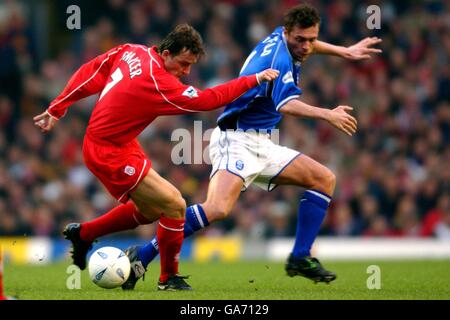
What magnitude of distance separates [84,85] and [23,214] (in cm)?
788

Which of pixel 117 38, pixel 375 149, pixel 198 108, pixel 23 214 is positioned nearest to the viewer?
pixel 198 108

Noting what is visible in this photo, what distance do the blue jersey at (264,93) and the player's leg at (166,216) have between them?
1.11 m

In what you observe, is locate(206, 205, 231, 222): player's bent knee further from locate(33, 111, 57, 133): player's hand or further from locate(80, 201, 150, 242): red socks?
locate(33, 111, 57, 133): player's hand

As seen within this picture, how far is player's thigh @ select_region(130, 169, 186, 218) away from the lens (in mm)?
7362

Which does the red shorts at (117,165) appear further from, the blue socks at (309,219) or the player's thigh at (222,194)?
the blue socks at (309,219)

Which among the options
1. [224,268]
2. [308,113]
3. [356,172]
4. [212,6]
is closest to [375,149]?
[356,172]

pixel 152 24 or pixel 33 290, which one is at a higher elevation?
pixel 152 24

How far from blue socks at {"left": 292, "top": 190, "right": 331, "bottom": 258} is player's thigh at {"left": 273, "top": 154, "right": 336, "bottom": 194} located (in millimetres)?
65

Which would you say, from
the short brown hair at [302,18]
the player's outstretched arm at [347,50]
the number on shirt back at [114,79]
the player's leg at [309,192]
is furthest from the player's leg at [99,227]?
the player's outstretched arm at [347,50]

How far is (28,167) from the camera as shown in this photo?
15.9 m

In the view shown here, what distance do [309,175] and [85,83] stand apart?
6.69ft

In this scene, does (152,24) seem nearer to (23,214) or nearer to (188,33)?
(23,214)

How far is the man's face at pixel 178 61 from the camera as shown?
7430mm

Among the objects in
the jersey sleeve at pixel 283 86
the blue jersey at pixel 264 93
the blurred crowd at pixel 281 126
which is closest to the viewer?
the jersey sleeve at pixel 283 86
